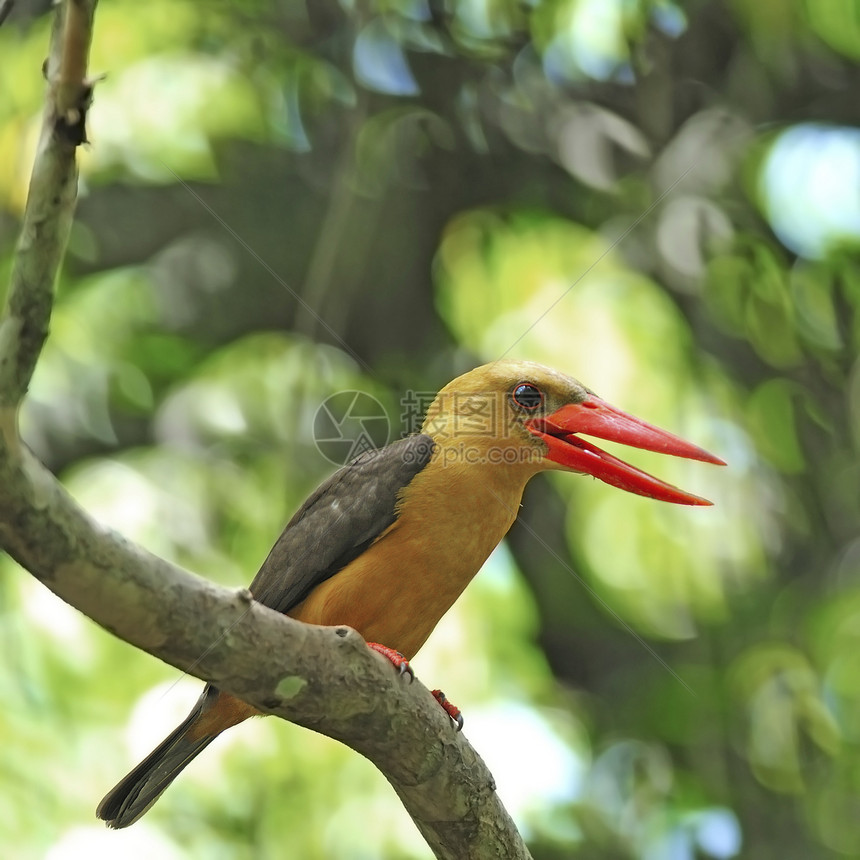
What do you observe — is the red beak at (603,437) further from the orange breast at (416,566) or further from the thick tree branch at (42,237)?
the thick tree branch at (42,237)

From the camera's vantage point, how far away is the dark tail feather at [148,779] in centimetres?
353

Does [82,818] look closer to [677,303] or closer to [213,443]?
[213,443]

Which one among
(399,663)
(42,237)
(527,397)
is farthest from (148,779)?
(42,237)

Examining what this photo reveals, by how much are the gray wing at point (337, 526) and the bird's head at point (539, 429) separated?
15 cm

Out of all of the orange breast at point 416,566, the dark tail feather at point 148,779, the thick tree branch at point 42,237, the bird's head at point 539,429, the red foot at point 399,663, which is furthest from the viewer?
the bird's head at point 539,429

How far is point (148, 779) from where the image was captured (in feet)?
11.8

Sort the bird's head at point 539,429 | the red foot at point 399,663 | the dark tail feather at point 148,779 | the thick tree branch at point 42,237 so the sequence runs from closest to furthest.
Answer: the thick tree branch at point 42,237 → the red foot at point 399,663 → the dark tail feather at point 148,779 → the bird's head at point 539,429

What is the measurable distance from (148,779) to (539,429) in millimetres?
1893

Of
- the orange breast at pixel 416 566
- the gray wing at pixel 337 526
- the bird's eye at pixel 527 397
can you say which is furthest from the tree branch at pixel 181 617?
the bird's eye at pixel 527 397

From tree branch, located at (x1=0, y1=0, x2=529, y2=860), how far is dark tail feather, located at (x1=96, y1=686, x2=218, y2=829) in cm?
98

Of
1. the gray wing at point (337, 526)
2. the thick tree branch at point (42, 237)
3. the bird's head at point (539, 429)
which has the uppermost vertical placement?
the thick tree branch at point (42, 237)

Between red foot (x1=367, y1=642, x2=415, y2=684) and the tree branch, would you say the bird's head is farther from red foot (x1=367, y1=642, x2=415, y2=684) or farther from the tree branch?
the tree branch

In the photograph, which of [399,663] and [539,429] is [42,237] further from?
[539,429]

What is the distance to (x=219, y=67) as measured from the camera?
235 inches
